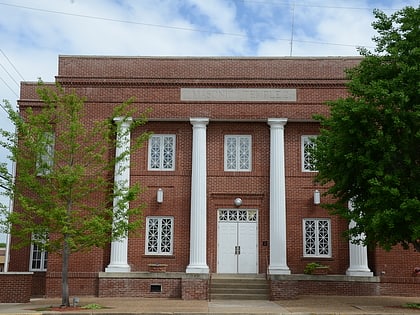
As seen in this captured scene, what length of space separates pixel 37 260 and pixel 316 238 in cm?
1150

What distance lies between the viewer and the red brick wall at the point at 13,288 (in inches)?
778

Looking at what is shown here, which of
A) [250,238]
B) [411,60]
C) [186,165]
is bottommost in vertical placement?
[250,238]

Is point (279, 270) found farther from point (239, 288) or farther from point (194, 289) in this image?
point (194, 289)

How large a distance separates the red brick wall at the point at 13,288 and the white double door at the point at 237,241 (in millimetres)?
7272

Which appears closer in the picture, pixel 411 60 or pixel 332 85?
pixel 411 60

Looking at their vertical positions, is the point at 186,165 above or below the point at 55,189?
above

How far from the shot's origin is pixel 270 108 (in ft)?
76.8

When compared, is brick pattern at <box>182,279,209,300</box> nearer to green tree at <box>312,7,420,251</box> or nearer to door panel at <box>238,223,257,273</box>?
door panel at <box>238,223,257,273</box>

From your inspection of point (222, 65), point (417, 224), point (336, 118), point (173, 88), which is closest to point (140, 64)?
point (173, 88)

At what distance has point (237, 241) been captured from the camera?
23.0 metres

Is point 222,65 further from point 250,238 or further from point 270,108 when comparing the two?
point 250,238

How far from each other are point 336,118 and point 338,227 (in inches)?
261

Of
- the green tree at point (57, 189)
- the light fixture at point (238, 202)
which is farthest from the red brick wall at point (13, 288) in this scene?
the light fixture at point (238, 202)

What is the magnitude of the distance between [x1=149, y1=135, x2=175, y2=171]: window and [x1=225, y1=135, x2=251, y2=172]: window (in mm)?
2221
